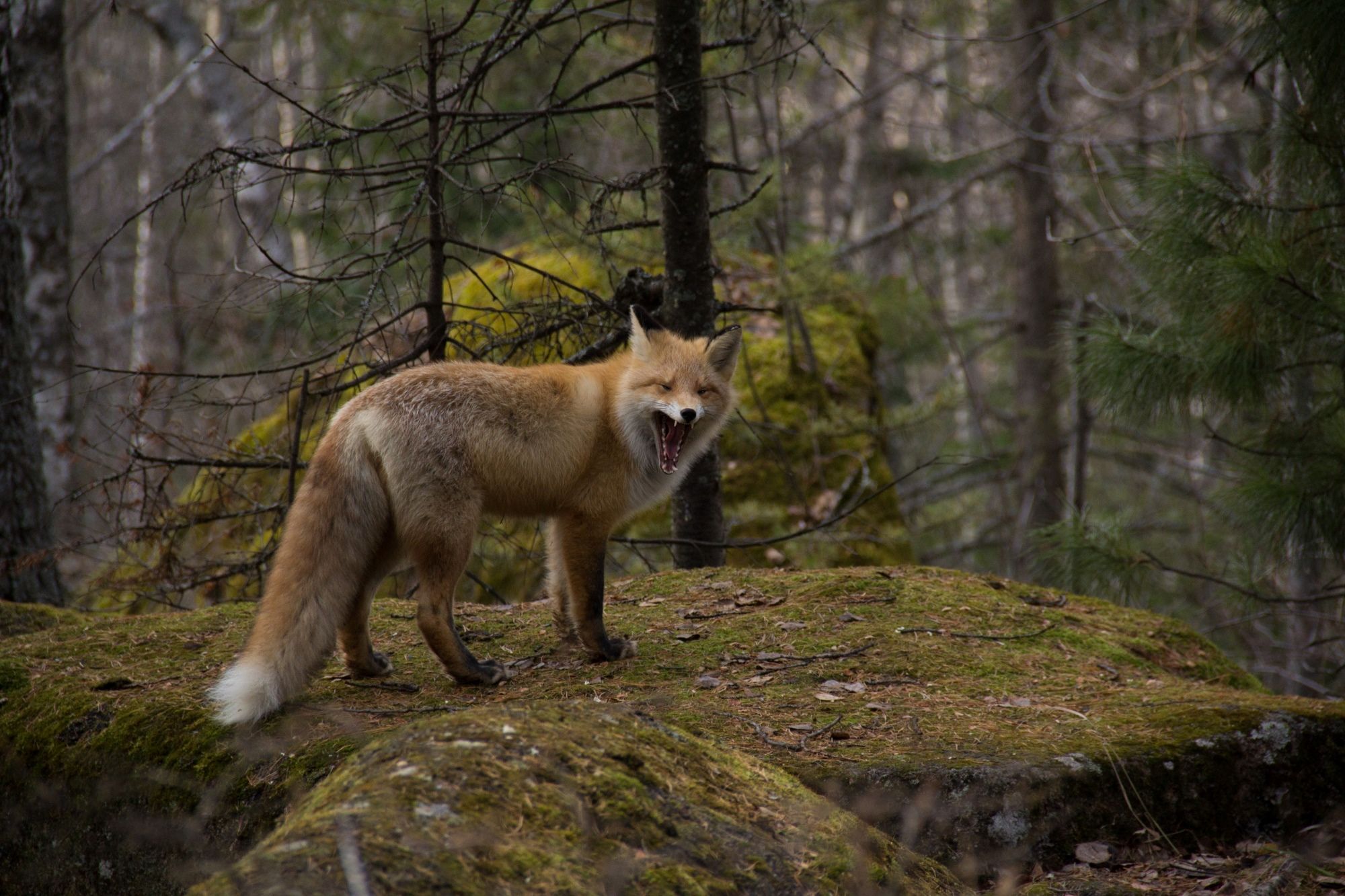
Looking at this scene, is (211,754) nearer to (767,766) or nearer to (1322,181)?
(767,766)

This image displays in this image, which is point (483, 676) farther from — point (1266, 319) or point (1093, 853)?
point (1266, 319)

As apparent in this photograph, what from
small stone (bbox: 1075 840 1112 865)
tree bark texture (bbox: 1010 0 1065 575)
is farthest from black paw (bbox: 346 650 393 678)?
tree bark texture (bbox: 1010 0 1065 575)

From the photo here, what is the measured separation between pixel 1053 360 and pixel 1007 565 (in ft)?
Answer: 9.71

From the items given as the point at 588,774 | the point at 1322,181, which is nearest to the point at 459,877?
the point at 588,774

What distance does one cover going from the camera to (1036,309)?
43.3 feet

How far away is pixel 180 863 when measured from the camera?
11.6 feet

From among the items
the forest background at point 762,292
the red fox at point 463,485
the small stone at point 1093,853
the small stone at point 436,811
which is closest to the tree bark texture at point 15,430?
the forest background at point 762,292

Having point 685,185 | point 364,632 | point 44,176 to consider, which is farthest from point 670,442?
point 44,176

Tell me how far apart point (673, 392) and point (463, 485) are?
4.00 feet

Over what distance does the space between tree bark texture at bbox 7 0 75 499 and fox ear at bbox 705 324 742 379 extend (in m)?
6.06

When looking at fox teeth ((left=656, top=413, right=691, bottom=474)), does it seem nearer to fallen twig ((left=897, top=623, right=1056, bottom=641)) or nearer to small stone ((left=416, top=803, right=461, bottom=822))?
fallen twig ((left=897, top=623, right=1056, bottom=641))

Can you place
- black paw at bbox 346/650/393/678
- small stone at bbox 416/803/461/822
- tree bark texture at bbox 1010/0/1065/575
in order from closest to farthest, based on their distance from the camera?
small stone at bbox 416/803/461/822, black paw at bbox 346/650/393/678, tree bark texture at bbox 1010/0/1065/575

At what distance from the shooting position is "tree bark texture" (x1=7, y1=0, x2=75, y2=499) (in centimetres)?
876

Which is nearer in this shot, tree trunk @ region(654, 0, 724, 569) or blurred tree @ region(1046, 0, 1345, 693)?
blurred tree @ region(1046, 0, 1345, 693)
